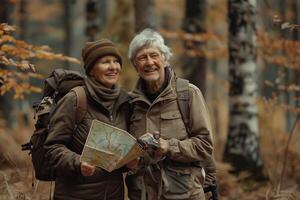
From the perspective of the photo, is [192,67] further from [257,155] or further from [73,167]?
[73,167]

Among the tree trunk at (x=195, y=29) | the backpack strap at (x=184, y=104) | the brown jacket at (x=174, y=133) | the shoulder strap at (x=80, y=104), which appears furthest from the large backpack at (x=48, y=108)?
the tree trunk at (x=195, y=29)

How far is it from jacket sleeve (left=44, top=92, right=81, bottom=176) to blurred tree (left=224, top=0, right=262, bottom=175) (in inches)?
205

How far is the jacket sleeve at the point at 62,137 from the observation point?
470 centimetres

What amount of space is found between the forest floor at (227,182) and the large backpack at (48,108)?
565mm

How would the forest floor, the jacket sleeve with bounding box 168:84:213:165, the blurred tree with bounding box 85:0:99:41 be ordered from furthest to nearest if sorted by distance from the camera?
the blurred tree with bounding box 85:0:99:41 < the forest floor < the jacket sleeve with bounding box 168:84:213:165

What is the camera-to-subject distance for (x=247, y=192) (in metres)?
8.87

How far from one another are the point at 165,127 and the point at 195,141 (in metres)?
0.30

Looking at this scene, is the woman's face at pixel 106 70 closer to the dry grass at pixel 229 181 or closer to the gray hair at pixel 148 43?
the gray hair at pixel 148 43

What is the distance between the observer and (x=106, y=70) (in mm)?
4930

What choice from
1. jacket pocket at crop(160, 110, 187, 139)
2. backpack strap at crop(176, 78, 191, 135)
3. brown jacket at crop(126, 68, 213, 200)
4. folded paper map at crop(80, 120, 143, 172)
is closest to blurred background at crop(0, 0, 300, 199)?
folded paper map at crop(80, 120, 143, 172)

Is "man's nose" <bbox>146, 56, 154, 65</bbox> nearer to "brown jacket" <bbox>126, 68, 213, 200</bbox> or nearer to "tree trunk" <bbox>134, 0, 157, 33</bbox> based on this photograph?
"brown jacket" <bbox>126, 68, 213, 200</bbox>

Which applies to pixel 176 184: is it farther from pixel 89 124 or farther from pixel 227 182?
pixel 227 182

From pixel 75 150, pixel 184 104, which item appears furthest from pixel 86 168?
pixel 184 104

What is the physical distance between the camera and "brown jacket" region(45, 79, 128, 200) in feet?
15.5
